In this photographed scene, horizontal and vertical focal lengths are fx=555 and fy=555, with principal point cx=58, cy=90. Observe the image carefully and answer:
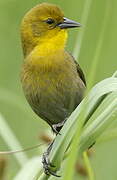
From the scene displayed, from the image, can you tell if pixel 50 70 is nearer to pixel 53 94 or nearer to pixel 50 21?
pixel 53 94

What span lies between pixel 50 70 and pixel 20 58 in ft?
5.76

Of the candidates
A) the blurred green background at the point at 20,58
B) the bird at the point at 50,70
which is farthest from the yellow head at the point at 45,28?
the blurred green background at the point at 20,58

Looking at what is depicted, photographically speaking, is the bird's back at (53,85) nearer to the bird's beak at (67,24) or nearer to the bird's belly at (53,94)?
the bird's belly at (53,94)

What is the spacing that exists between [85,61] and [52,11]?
1212 millimetres

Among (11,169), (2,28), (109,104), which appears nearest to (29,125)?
(11,169)

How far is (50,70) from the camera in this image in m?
3.34

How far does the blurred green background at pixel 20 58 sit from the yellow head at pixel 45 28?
0.43 meters

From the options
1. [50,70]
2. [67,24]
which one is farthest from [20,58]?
[50,70]

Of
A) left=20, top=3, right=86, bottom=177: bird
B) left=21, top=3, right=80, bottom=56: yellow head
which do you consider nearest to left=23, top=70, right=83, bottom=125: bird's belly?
left=20, top=3, right=86, bottom=177: bird

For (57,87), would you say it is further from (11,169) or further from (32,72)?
(11,169)

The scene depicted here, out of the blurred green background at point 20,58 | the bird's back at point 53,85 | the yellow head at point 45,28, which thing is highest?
the yellow head at point 45,28

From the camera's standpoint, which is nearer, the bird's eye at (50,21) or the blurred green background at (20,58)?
the bird's eye at (50,21)

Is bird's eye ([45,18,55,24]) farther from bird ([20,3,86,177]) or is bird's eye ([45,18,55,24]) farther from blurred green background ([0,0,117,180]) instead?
blurred green background ([0,0,117,180])

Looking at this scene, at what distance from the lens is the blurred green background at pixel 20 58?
Result: 4.07 meters
